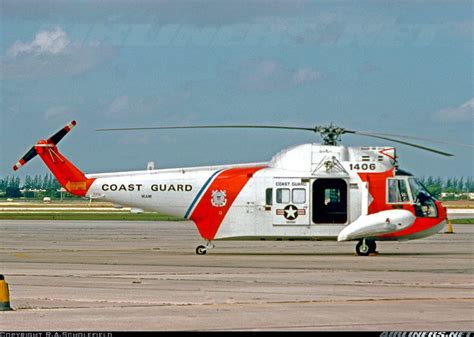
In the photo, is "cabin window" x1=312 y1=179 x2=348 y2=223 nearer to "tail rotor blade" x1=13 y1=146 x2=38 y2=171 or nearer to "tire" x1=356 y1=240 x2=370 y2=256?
"tire" x1=356 y1=240 x2=370 y2=256

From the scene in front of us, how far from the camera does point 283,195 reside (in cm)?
3772

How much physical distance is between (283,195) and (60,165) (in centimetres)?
787

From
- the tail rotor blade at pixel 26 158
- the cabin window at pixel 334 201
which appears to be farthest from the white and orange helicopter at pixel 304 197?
the tail rotor blade at pixel 26 158

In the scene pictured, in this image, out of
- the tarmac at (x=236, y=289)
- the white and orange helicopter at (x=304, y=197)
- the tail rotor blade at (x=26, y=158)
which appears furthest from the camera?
the tail rotor blade at (x=26, y=158)

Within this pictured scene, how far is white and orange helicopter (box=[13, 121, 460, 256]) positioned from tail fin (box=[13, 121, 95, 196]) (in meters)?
1.22

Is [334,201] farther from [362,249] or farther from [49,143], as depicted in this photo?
[49,143]

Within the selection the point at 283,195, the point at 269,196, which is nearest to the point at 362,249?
the point at 283,195

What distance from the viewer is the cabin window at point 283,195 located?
37.7m

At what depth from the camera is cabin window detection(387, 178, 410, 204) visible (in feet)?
123

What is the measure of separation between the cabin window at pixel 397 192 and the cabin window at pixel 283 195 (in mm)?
3200

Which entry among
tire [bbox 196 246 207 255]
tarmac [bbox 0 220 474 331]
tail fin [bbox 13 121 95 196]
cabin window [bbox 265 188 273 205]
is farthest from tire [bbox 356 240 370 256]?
tail fin [bbox 13 121 95 196]

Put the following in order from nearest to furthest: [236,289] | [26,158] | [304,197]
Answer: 1. [236,289]
2. [304,197]
3. [26,158]

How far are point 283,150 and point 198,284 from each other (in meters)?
13.0

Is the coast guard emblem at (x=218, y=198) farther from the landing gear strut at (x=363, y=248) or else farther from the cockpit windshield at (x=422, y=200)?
the cockpit windshield at (x=422, y=200)
